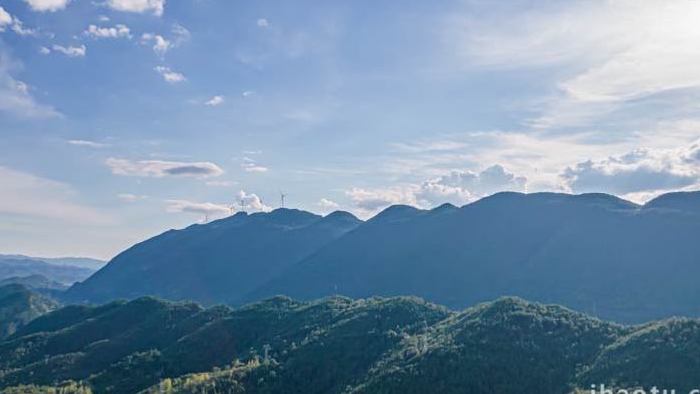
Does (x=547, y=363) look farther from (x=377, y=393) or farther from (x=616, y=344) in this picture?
(x=377, y=393)

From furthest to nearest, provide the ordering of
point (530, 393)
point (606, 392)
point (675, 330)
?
point (675, 330) → point (530, 393) → point (606, 392)

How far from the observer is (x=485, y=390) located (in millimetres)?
180250

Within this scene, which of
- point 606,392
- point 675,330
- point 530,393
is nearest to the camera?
point 606,392

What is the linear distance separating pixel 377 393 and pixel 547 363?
51328 mm

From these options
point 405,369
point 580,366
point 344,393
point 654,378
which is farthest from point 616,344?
point 344,393

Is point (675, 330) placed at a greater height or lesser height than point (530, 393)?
greater

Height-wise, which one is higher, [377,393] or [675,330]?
[675,330]

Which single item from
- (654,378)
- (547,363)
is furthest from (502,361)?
(654,378)

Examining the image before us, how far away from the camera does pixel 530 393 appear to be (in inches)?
6998

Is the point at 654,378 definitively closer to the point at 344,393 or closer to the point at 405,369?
the point at 405,369

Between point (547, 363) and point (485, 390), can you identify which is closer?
point (485, 390)

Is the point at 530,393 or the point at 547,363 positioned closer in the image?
the point at 530,393

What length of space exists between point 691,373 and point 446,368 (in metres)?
64.9

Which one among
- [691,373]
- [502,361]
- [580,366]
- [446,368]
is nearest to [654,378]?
[691,373]
